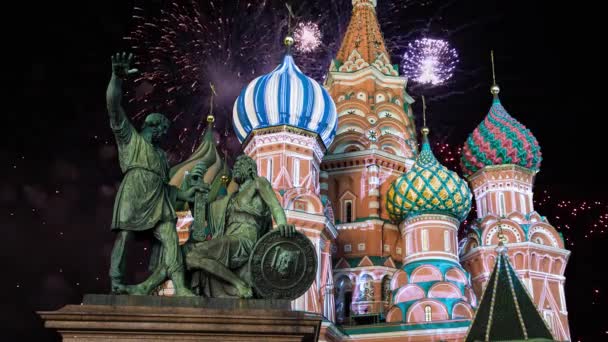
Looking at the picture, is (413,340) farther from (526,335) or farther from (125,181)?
(125,181)

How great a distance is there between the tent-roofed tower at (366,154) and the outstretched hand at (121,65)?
15027 millimetres

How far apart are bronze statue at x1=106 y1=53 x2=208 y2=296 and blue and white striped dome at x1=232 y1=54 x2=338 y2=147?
13.8 m

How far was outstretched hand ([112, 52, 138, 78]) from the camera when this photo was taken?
645cm

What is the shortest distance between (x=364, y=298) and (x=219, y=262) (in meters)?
15.6

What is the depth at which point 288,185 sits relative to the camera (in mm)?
20016

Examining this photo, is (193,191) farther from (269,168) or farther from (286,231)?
(269,168)

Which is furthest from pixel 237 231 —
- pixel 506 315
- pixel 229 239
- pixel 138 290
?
pixel 506 315

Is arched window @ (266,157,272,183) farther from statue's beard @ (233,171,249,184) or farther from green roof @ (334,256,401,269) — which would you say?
statue's beard @ (233,171,249,184)

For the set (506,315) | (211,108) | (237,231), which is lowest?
(237,231)

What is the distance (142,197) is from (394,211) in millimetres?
15730

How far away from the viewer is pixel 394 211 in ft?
71.5

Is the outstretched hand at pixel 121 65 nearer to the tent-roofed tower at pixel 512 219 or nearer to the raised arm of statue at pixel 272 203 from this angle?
the raised arm of statue at pixel 272 203

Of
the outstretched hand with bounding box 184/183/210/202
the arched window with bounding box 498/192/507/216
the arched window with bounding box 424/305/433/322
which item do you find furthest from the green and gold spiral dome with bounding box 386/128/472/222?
the outstretched hand with bounding box 184/183/210/202

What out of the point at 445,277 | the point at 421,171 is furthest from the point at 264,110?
the point at 445,277
